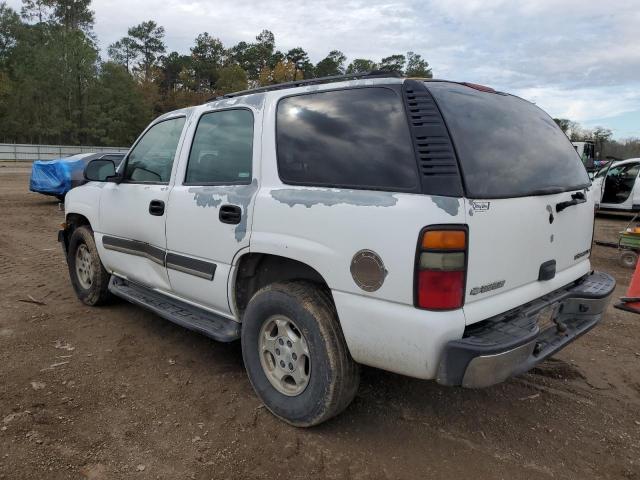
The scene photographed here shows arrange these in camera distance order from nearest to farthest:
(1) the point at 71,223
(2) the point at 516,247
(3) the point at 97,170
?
1. (2) the point at 516,247
2. (3) the point at 97,170
3. (1) the point at 71,223

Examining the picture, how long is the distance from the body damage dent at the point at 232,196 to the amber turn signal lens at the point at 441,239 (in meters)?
1.24

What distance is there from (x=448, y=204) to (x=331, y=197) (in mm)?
639

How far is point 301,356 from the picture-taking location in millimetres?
2861

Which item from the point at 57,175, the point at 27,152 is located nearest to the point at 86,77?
the point at 27,152

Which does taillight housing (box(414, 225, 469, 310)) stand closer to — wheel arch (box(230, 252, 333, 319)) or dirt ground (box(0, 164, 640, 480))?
wheel arch (box(230, 252, 333, 319))

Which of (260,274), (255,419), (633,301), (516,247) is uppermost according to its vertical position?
(516,247)

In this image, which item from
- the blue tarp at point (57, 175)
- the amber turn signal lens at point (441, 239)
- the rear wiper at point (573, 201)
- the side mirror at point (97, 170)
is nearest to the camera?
the amber turn signal lens at point (441, 239)

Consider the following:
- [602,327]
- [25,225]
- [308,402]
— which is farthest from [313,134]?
[25,225]

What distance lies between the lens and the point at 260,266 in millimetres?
3178

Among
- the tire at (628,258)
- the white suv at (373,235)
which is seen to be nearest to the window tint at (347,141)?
the white suv at (373,235)

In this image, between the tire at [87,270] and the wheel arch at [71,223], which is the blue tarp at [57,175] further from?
the tire at [87,270]

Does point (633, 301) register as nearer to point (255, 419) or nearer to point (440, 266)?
point (440, 266)

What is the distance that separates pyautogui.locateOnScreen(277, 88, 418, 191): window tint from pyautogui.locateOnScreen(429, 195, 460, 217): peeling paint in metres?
0.13

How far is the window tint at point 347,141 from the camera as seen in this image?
246cm
